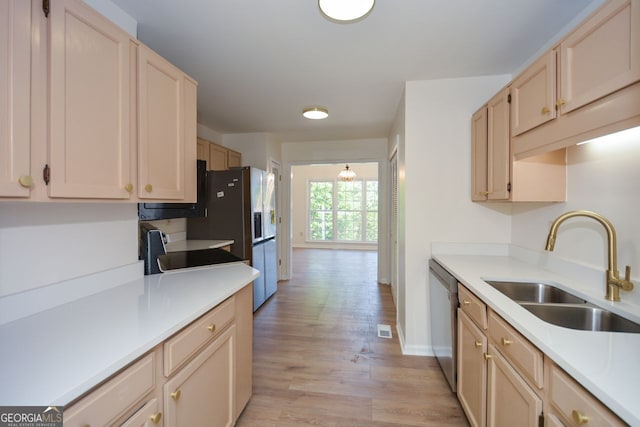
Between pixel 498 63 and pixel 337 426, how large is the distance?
281 cm

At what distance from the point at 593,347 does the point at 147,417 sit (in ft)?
4.86

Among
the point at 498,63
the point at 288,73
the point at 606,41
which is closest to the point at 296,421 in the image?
the point at 606,41

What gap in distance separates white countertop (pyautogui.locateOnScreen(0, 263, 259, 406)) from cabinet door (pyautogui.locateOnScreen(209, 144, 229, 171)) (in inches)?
87.8

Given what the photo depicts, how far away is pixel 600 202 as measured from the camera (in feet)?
4.79

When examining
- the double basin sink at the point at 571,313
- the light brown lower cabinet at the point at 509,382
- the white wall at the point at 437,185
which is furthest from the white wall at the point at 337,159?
the double basin sink at the point at 571,313

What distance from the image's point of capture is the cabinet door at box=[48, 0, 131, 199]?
1.00m

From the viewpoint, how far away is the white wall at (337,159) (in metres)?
4.65

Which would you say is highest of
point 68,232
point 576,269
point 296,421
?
point 68,232

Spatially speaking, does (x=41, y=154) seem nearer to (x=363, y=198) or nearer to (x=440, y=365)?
(x=440, y=365)

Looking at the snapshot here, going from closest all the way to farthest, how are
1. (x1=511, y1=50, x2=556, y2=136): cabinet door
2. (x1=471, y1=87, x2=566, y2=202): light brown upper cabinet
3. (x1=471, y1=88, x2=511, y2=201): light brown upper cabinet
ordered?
(x1=511, y1=50, x2=556, y2=136): cabinet door → (x1=471, y1=87, x2=566, y2=202): light brown upper cabinet → (x1=471, y1=88, x2=511, y2=201): light brown upper cabinet

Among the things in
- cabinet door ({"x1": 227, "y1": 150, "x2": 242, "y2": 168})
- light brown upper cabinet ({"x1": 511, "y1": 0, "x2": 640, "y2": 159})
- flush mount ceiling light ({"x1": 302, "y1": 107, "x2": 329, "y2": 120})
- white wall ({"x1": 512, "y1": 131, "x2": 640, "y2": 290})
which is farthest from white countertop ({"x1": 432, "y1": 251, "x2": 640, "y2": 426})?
cabinet door ({"x1": 227, "y1": 150, "x2": 242, "y2": 168})

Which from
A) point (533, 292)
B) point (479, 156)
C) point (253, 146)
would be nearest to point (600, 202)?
point (533, 292)

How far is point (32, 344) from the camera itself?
→ 88 centimetres

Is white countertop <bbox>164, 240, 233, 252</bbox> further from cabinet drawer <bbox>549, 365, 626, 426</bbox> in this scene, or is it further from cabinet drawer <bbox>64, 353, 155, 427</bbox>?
cabinet drawer <bbox>549, 365, 626, 426</bbox>
